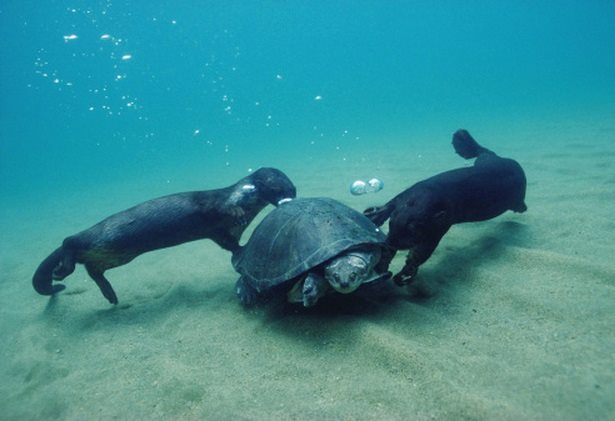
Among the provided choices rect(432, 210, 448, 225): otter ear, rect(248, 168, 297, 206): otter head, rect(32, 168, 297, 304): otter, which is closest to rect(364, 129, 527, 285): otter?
rect(432, 210, 448, 225): otter ear

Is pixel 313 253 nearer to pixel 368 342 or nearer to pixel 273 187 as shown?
pixel 368 342

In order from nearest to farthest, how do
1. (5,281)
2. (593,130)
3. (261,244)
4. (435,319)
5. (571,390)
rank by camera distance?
(571,390) → (435,319) → (261,244) → (5,281) → (593,130)

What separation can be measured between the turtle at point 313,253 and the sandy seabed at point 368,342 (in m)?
0.49

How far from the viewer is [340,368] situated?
9.97ft

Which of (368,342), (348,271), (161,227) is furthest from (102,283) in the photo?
(368,342)

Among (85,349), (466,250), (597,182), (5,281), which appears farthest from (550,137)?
(5,281)

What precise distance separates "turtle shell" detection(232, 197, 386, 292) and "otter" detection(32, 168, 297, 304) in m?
1.35

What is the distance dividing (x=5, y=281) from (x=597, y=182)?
39.8ft

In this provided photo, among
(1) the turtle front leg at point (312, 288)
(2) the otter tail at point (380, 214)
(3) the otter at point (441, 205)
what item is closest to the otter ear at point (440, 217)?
(3) the otter at point (441, 205)

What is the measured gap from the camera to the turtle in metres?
3.32

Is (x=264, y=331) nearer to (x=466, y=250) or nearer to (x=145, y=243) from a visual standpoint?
(x=145, y=243)

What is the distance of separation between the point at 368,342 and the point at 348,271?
0.68 meters

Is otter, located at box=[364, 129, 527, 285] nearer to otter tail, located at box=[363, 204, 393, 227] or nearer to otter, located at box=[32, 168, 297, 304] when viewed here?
otter tail, located at box=[363, 204, 393, 227]

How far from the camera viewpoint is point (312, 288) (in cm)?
333
